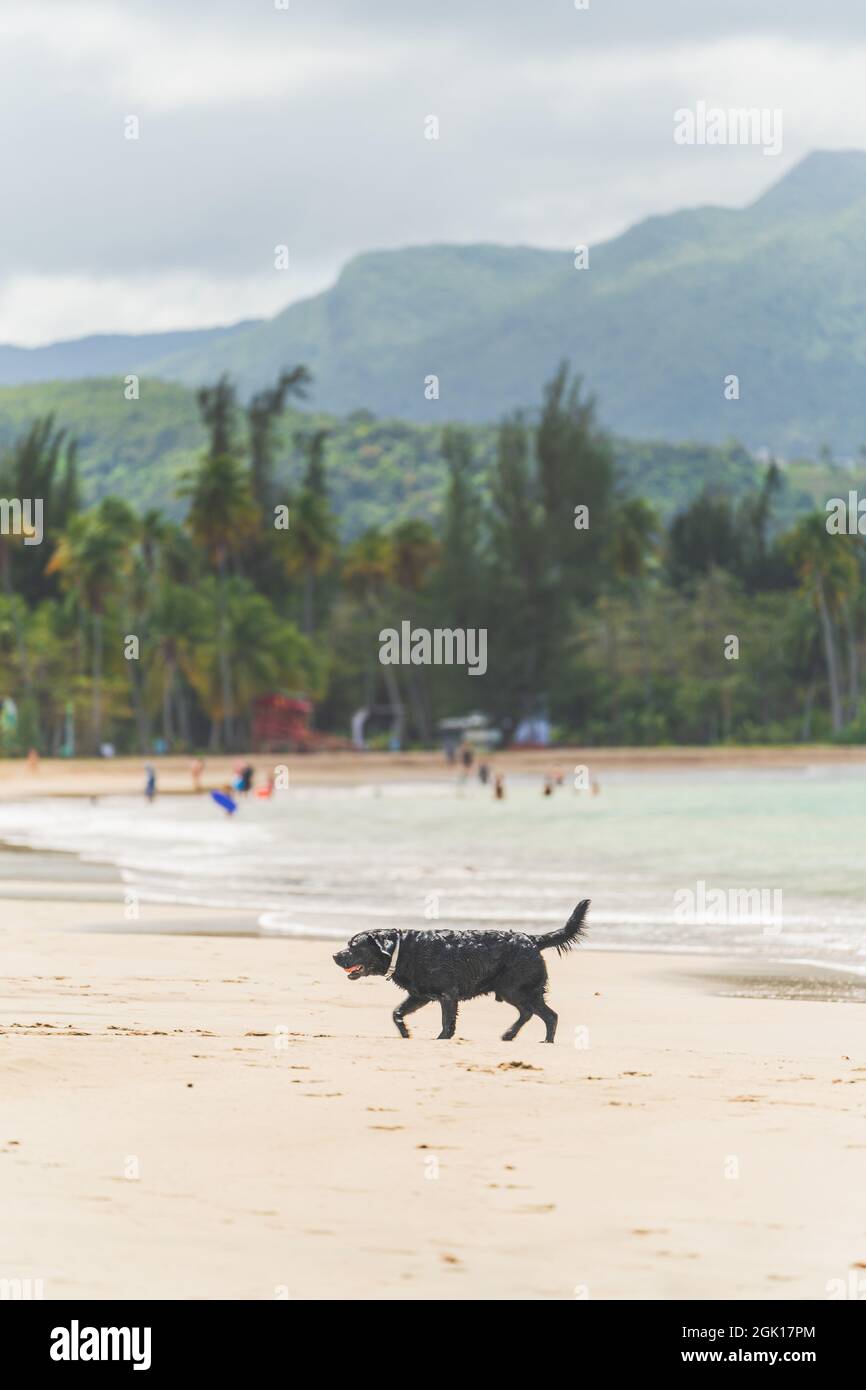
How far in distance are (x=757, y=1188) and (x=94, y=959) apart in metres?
9.23

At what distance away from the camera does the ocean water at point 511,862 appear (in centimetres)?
2128

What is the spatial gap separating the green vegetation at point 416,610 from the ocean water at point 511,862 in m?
36.8

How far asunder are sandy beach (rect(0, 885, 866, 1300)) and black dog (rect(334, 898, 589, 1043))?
0.82 feet

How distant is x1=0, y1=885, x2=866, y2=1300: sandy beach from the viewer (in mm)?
6457

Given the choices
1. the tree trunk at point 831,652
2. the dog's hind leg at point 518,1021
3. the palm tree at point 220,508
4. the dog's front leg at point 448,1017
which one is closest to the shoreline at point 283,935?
the dog's hind leg at point 518,1021

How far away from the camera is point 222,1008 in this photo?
12.7 meters

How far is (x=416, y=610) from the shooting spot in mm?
108938

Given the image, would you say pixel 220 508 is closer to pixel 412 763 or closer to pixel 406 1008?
pixel 412 763

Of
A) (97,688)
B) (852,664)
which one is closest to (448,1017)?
(97,688)

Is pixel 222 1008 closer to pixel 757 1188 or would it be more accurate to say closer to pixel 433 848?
pixel 757 1188

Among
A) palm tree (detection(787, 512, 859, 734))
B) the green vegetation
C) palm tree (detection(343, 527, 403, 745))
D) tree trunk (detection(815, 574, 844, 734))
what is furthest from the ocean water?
palm tree (detection(343, 527, 403, 745))

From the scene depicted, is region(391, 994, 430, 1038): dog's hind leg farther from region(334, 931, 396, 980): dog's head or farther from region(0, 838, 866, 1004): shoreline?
region(0, 838, 866, 1004): shoreline

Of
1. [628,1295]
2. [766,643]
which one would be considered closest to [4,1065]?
[628,1295]

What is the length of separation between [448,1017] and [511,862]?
21.1 metres
